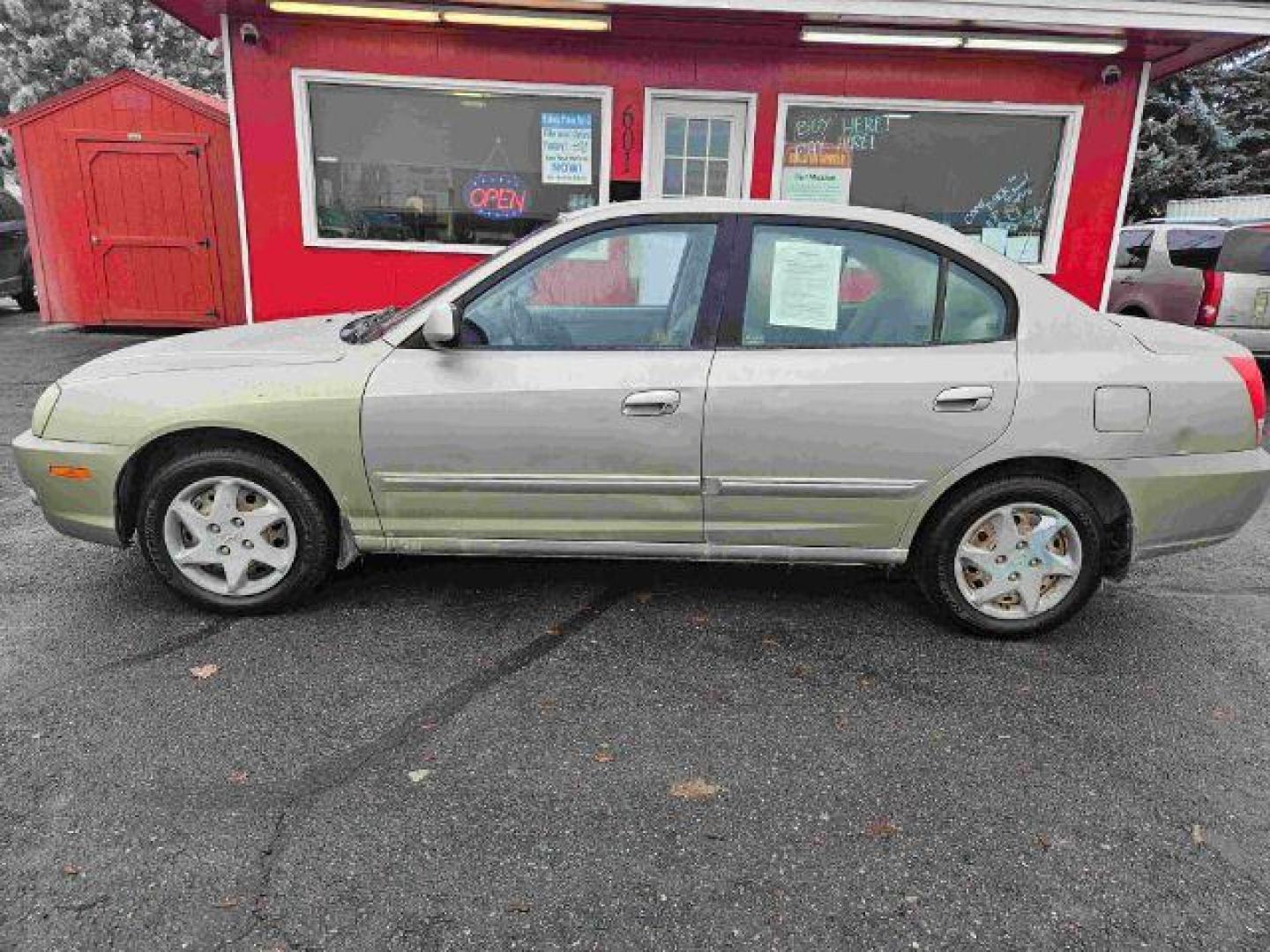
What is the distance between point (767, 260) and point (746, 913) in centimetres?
218

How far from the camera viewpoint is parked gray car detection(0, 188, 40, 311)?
11523 millimetres

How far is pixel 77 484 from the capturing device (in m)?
3.35

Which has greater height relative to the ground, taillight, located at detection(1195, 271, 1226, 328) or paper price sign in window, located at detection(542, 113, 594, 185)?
paper price sign in window, located at detection(542, 113, 594, 185)

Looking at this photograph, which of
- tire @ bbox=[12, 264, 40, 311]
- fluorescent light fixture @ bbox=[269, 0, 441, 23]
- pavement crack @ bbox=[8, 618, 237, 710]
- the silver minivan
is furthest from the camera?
tire @ bbox=[12, 264, 40, 311]

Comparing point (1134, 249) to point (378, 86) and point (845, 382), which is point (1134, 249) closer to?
point (378, 86)

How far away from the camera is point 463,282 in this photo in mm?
3295

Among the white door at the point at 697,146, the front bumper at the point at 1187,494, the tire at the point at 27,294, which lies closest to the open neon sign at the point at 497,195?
the white door at the point at 697,146

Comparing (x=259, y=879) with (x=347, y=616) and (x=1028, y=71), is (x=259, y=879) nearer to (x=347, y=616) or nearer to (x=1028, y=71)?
(x=347, y=616)

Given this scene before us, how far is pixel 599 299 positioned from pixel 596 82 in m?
4.25

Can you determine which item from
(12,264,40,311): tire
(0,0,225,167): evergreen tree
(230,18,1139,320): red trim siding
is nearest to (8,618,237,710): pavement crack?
(230,18,1139,320): red trim siding

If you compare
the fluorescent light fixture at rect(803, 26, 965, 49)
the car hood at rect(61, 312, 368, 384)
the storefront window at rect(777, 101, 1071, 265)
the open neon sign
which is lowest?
the car hood at rect(61, 312, 368, 384)

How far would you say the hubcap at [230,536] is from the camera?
3373mm

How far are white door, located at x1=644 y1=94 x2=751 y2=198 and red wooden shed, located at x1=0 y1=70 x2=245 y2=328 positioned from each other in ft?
16.3

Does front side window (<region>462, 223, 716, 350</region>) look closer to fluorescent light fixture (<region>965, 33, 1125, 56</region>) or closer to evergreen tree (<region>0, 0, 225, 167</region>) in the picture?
fluorescent light fixture (<region>965, 33, 1125, 56</region>)
